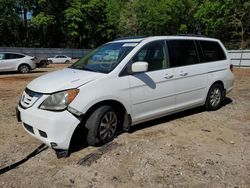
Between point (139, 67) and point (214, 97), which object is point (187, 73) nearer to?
point (214, 97)

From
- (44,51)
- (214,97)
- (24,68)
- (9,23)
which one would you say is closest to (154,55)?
(214,97)

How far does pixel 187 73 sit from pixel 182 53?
0.42 meters

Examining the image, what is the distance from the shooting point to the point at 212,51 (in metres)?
6.73

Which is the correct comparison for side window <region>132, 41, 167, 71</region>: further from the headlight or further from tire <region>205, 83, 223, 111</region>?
tire <region>205, 83, 223, 111</region>

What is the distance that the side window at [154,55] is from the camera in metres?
5.25

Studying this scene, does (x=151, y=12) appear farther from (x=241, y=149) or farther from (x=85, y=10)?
(x=241, y=149)

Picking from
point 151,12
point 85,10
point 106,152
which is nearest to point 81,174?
point 106,152

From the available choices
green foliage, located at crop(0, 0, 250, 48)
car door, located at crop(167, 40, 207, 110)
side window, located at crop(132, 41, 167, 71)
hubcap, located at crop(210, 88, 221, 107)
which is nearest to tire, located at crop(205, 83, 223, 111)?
hubcap, located at crop(210, 88, 221, 107)

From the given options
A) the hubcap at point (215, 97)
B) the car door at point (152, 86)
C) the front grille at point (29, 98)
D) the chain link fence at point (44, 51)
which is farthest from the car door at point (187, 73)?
the chain link fence at point (44, 51)

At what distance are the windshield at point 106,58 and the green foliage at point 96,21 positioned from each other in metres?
32.7

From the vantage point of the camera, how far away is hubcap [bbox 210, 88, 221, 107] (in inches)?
266

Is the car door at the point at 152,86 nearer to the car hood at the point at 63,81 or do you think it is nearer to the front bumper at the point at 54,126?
the car hood at the point at 63,81

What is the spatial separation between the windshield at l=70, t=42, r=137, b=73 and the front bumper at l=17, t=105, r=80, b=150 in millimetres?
1095

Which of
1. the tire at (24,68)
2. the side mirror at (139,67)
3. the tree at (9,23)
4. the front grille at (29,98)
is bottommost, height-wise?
the tire at (24,68)
